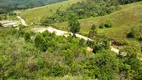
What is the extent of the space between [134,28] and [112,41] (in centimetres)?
1347

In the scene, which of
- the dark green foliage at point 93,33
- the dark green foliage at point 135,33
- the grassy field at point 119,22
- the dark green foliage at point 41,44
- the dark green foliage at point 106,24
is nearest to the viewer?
the dark green foliage at point 41,44

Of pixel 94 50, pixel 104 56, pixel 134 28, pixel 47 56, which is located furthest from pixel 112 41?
pixel 47 56

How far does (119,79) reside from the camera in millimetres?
55969

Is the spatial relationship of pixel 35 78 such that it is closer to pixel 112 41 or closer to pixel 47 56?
pixel 47 56

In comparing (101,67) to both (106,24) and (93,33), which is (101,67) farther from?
(106,24)

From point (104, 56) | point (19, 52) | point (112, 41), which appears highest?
point (19, 52)

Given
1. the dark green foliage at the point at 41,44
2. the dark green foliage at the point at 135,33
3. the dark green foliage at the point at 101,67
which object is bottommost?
the dark green foliage at the point at 135,33

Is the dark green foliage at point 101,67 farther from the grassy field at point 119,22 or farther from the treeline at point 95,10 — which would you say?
the treeline at point 95,10

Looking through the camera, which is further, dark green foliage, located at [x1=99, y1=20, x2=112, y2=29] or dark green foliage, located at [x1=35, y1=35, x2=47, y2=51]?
dark green foliage, located at [x1=99, y1=20, x2=112, y2=29]

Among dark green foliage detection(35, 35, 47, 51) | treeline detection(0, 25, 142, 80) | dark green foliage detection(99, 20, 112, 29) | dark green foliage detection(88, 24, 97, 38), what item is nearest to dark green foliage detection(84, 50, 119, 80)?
treeline detection(0, 25, 142, 80)

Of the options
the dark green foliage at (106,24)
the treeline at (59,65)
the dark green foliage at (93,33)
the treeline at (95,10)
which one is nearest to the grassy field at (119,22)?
the dark green foliage at (106,24)

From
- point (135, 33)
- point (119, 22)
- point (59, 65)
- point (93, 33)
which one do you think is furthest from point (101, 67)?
point (119, 22)

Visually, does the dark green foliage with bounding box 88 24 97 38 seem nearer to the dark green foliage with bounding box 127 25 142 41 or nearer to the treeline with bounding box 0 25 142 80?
the dark green foliage with bounding box 127 25 142 41

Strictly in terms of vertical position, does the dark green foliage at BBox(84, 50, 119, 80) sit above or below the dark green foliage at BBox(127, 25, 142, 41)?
above
